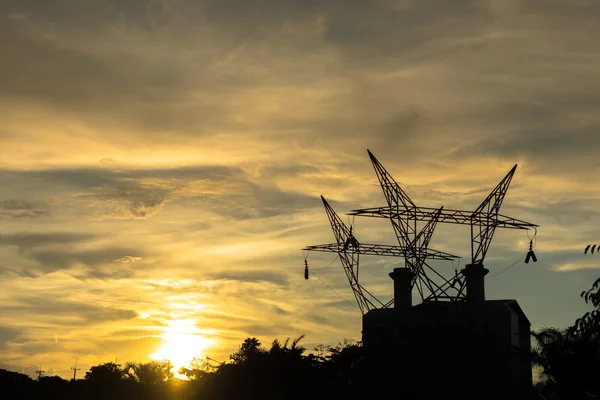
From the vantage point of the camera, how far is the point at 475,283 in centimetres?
7394

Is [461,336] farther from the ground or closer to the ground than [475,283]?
closer to the ground

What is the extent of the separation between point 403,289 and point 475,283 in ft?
27.2

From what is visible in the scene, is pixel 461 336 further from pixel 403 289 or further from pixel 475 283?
pixel 403 289

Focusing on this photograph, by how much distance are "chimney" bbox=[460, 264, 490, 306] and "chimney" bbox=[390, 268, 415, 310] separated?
666 cm

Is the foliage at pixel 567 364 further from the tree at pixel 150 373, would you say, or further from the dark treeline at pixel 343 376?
the tree at pixel 150 373

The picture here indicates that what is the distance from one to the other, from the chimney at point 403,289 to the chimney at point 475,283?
6.66 m

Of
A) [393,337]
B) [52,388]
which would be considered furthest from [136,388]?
[393,337]

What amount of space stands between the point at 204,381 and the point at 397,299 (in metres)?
20.2

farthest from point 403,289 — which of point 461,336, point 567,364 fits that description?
point 567,364

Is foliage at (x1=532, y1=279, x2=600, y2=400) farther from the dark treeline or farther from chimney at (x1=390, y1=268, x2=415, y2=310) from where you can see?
chimney at (x1=390, y1=268, x2=415, y2=310)

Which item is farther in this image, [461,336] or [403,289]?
[403,289]

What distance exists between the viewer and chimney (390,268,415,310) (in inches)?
3130

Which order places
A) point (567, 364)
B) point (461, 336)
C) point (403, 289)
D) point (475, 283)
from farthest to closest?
point (403, 289), point (475, 283), point (461, 336), point (567, 364)

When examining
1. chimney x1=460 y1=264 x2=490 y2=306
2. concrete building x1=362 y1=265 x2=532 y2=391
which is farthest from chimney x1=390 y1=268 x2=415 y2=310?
chimney x1=460 y1=264 x2=490 y2=306
